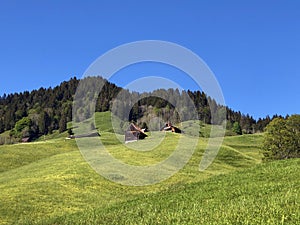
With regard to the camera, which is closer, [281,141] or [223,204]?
[223,204]

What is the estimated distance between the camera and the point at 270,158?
295 feet

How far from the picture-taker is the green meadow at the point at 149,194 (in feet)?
60.7

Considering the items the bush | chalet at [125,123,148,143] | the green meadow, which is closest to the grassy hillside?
the green meadow

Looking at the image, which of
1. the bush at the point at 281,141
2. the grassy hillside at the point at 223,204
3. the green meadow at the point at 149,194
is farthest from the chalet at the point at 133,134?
the grassy hillside at the point at 223,204

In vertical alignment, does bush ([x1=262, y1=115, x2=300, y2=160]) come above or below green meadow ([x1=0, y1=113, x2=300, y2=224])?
above

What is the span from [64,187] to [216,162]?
46.0 m

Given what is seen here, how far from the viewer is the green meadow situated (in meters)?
18.5

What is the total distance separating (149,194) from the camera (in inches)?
1299

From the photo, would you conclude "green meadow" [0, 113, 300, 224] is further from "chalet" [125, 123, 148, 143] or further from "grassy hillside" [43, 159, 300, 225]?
"chalet" [125, 123, 148, 143]

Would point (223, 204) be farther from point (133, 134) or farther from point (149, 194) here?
point (133, 134)

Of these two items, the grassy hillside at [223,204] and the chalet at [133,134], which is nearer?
the grassy hillside at [223,204]

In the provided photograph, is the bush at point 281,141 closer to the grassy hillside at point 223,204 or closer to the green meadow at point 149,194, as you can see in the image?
the green meadow at point 149,194

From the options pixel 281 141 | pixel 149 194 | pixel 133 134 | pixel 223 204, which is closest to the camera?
pixel 223 204

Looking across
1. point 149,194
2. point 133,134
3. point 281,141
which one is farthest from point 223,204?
point 133,134
